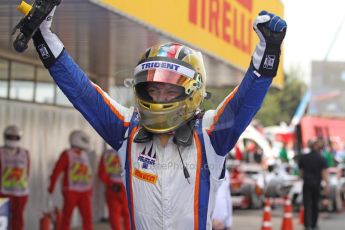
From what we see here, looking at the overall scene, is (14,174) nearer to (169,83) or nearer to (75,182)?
(75,182)

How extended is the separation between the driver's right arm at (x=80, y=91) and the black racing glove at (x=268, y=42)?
2.53 ft

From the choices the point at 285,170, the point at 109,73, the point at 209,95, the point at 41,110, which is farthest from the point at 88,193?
the point at 285,170

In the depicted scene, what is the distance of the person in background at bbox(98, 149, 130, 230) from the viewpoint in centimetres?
1200

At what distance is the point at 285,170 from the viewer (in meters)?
21.6

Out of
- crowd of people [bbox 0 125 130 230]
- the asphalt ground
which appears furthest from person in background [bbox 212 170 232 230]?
the asphalt ground

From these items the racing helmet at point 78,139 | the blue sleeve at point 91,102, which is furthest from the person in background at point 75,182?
the blue sleeve at point 91,102

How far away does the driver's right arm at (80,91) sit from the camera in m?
3.76

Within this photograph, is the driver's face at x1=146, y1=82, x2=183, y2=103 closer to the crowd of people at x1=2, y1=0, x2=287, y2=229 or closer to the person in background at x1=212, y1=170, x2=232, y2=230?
the crowd of people at x1=2, y1=0, x2=287, y2=229

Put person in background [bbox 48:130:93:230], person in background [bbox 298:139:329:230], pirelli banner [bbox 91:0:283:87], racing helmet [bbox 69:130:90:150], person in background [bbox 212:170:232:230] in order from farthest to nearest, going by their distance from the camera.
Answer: person in background [bbox 298:139:329:230] → racing helmet [bbox 69:130:90:150] → person in background [bbox 48:130:93:230] → pirelli banner [bbox 91:0:283:87] → person in background [bbox 212:170:232:230]

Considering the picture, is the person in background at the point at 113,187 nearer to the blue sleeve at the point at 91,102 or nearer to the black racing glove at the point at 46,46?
the blue sleeve at the point at 91,102

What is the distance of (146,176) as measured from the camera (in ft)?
12.7

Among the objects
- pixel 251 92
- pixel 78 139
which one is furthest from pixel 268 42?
pixel 78 139

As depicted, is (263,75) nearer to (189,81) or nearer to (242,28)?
(189,81)

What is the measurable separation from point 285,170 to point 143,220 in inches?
712
